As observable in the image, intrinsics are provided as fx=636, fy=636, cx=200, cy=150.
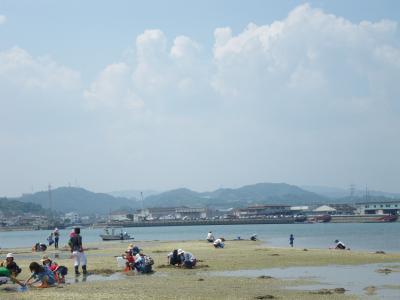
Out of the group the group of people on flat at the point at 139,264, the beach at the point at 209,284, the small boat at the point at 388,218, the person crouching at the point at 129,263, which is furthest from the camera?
the small boat at the point at 388,218

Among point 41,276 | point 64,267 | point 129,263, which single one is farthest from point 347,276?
point 41,276

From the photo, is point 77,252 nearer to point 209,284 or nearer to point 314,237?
point 209,284

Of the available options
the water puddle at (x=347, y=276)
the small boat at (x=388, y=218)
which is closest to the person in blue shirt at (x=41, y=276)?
the water puddle at (x=347, y=276)

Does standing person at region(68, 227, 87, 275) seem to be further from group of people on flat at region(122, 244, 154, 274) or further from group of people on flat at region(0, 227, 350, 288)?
group of people on flat at region(122, 244, 154, 274)

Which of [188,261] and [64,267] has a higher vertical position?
[64,267]

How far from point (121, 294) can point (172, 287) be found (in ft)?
8.01

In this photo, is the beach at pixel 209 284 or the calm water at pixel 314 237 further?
the calm water at pixel 314 237

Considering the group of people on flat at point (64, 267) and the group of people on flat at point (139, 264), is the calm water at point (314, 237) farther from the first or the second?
the group of people on flat at point (139, 264)

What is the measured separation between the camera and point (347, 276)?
2620cm

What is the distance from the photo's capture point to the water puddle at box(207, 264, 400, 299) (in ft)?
70.5

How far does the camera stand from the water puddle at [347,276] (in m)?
21.5

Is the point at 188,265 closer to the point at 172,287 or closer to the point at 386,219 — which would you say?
the point at 172,287

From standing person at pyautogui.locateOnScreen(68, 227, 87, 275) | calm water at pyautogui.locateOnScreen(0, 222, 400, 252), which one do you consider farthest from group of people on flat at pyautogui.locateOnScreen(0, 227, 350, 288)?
calm water at pyautogui.locateOnScreen(0, 222, 400, 252)

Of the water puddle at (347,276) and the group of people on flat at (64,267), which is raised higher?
the group of people on flat at (64,267)
